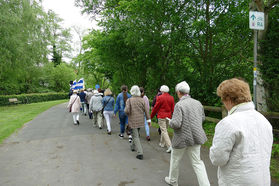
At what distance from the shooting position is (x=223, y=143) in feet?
5.79

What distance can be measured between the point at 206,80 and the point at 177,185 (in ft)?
18.8

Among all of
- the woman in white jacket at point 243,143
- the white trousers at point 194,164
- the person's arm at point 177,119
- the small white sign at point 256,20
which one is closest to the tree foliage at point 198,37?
the small white sign at point 256,20

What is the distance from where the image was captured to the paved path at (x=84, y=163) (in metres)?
4.10

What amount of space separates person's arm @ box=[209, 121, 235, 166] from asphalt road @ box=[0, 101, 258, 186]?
2.27 meters

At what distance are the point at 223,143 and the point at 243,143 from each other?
151 mm

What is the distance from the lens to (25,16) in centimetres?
2156

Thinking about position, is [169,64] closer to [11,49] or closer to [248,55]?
[248,55]

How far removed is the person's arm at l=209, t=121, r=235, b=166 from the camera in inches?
68.1

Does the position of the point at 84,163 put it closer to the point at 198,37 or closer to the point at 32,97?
the point at 198,37

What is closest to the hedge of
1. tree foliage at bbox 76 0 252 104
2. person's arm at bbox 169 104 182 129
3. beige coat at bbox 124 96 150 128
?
tree foliage at bbox 76 0 252 104

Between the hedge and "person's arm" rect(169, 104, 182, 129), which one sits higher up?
"person's arm" rect(169, 104, 182, 129)

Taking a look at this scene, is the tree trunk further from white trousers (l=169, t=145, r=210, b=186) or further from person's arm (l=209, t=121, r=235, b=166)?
person's arm (l=209, t=121, r=235, b=166)

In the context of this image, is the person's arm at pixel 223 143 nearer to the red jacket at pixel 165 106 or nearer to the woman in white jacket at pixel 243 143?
the woman in white jacket at pixel 243 143

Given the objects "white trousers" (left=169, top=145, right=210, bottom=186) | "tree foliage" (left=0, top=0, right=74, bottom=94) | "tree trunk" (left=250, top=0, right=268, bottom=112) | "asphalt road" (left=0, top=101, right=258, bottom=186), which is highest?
"tree foliage" (left=0, top=0, right=74, bottom=94)
